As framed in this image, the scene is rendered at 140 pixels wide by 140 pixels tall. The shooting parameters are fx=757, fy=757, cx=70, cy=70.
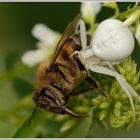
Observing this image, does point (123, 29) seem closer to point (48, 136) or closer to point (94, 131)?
point (48, 136)

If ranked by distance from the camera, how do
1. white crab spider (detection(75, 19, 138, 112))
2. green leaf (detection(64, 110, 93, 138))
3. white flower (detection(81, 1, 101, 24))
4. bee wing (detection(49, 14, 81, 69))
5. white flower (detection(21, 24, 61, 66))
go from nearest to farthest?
white crab spider (detection(75, 19, 138, 112)), bee wing (detection(49, 14, 81, 69)), green leaf (detection(64, 110, 93, 138)), white flower (detection(81, 1, 101, 24)), white flower (detection(21, 24, 61, 66))

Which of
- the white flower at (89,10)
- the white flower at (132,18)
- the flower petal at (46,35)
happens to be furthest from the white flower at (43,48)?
the white flower at (132,18)

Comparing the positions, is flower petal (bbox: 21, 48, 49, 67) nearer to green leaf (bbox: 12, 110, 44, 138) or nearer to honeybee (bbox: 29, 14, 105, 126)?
green leaf (bbox: 12, 110, 44, 138)

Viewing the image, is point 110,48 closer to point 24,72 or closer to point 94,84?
point 94,84

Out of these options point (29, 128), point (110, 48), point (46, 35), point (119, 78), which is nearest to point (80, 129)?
point (29, 128)

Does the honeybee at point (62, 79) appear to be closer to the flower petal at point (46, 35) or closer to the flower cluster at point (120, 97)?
the flower cluster at point (120, 97)

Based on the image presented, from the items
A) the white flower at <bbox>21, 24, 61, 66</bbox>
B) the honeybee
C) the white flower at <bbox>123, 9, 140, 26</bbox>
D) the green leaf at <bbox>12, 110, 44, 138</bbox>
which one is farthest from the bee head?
the white flower at <bbox>21, 24, 61, 66</bbox>
